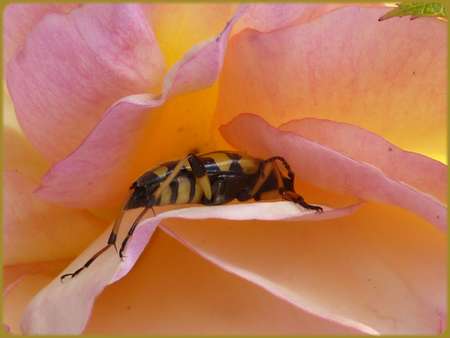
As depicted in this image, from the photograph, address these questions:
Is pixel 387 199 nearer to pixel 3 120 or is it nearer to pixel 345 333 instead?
pixel 345 333

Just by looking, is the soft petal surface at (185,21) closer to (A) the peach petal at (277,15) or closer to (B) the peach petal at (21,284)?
(A) the peach petal at (277,15)

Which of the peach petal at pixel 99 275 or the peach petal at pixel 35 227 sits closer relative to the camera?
the peach petal at pixel 99 275

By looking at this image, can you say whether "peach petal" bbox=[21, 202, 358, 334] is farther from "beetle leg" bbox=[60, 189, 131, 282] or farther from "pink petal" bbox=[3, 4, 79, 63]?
"pink petal" bbox=[3, 4, 79, 63]

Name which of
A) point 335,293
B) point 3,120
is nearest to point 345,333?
point 335,293

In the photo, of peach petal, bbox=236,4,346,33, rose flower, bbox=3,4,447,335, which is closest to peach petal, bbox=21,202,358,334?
rose flower, bbox=3,4,447,335

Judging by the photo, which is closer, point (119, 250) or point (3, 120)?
point (119, 250)

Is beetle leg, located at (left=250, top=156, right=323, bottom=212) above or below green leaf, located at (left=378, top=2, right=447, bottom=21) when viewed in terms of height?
below

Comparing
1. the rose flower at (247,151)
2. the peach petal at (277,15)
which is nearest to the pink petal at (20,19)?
the rose flower at (247,151)

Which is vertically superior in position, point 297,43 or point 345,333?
point 297,43
